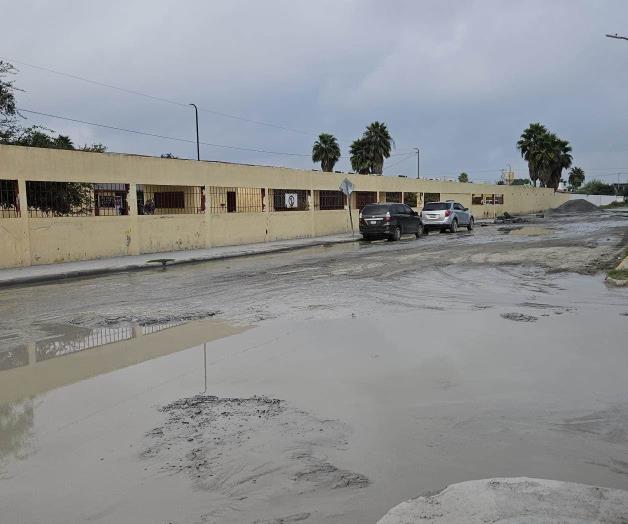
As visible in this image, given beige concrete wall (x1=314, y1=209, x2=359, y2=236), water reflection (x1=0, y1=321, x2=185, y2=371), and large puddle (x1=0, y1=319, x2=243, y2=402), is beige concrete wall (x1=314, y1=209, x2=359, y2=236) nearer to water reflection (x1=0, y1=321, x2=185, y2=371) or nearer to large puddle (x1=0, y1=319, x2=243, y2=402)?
large puddle (x1=0, y1=319, x2=243, y2=402)

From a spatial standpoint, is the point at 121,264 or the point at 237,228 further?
the point at 237,228

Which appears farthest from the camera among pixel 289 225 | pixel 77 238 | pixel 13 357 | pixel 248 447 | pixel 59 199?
pixel 289 225

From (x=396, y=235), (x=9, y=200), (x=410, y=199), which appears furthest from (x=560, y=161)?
(x=9, y=200)

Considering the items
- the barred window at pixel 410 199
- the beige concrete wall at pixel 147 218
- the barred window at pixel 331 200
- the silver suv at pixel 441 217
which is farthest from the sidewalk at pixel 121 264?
the barred window at pixel 410 199

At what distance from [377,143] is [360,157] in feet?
8.16

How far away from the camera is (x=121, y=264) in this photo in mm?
18281

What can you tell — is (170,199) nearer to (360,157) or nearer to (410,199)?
(410,199)

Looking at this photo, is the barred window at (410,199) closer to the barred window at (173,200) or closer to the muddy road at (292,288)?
the barred window at (173,200)

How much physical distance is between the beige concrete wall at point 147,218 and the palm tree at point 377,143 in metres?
30.9

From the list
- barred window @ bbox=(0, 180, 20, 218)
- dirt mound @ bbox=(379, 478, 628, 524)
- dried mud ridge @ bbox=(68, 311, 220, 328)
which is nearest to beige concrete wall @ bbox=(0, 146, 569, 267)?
barred window @ bbox=(0, 180, 20, 218)

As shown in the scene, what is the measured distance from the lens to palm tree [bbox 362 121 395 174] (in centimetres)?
6481

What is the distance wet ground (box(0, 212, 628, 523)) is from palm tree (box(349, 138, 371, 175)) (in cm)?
5526

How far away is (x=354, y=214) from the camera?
1427 inches

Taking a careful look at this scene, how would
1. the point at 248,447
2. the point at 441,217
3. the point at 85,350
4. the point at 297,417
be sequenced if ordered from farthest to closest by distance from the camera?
the point at 441,217, the point at 85,350, the point at 297,417, the point at 248,447
